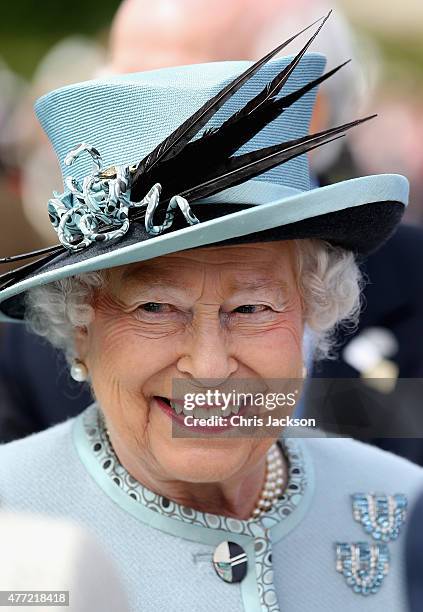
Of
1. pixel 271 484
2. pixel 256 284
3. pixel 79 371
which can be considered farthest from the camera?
pixel 271 484

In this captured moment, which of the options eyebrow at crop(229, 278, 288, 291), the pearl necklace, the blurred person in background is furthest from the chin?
the blurred person in background

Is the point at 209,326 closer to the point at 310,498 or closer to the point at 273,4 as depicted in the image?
the point at 310,498

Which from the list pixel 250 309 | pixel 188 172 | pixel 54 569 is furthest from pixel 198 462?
pixel 54 569

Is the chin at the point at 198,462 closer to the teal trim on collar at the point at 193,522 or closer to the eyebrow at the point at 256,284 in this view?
the teal trim on collar at the point at 193,522

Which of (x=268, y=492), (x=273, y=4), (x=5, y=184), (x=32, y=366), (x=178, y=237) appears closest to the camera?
(x=178, y=237)

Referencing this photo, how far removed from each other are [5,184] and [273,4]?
10.0 ft

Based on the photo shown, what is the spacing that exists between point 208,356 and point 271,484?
598mm

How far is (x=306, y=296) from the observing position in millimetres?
2773

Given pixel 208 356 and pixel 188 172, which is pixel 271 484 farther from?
pixel 188 172

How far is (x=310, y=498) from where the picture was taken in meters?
2.90

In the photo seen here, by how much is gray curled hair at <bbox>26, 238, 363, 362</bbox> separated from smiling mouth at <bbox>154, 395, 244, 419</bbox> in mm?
307

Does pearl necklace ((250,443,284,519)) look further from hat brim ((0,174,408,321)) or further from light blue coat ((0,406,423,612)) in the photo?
hat brim ((0,174,408,321))

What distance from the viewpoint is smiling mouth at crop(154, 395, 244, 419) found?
2.53m

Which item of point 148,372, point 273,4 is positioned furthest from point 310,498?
point 273,4
